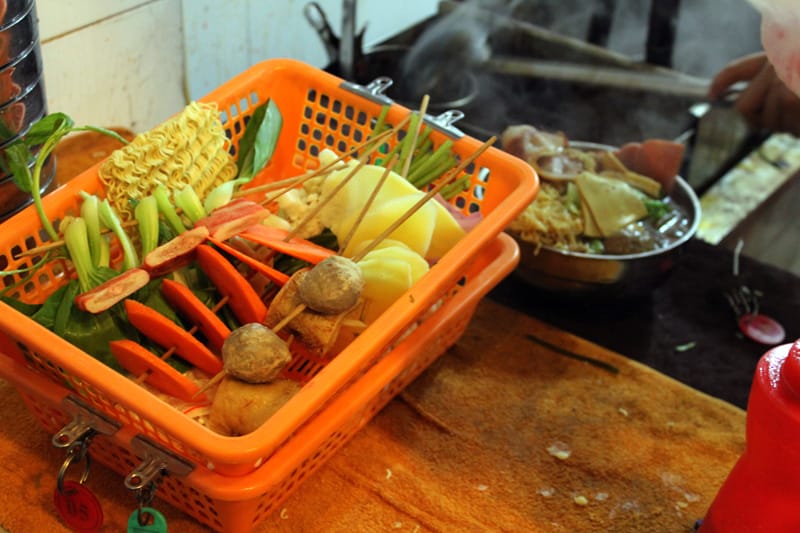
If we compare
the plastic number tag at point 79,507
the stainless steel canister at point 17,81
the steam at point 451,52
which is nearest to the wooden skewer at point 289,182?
the stainless steel canister at point 17,81

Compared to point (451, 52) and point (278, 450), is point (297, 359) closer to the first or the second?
point (278, 450)

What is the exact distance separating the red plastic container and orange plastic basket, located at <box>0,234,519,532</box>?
400 millimetres

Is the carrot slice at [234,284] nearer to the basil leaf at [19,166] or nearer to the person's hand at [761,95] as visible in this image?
the basil leaf at [19,166]

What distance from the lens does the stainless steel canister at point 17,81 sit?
120 centimetres

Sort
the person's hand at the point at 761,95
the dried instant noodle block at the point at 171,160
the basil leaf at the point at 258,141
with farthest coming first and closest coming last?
the person's hand at the point at 761,95, the basil leaf at the point at 258,141, the dried instant noodle block at the point at 171,160

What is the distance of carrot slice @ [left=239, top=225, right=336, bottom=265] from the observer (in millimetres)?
1127

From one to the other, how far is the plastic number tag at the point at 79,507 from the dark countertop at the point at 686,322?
30.4 inches

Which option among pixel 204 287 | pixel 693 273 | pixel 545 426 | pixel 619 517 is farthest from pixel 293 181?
pixel 693 273

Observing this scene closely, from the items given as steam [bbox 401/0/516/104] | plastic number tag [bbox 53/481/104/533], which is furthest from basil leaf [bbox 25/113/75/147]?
steam [bbox 401/0/516/104]

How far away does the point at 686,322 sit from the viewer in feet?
5.09

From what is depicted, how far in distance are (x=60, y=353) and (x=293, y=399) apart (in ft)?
0.83

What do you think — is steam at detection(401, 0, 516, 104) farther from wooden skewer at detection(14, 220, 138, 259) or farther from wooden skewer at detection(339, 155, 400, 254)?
wooden skewer at detection(14, 220, 138, 259)

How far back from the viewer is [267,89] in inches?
57.4

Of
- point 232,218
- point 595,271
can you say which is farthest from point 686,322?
point 232,218
